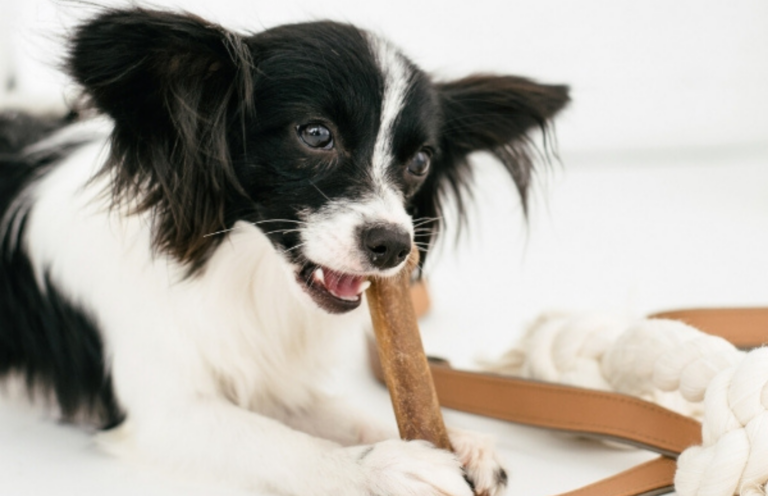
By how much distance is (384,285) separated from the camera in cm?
205

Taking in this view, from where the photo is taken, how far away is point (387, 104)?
2080 mm

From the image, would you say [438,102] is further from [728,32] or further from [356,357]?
[728,32]

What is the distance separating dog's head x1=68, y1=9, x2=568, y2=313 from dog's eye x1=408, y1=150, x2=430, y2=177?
24 millimetres

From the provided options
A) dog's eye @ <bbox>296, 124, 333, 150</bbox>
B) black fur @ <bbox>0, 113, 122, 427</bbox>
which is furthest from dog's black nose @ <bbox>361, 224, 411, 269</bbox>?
black fur @ <bbox>0, 113, 122, 427</bbox>

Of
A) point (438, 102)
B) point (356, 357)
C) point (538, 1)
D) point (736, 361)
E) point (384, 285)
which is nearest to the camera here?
point (736, 361)

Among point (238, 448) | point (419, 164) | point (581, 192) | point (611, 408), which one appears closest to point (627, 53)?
point (581, 192)

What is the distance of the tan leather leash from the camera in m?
2.01

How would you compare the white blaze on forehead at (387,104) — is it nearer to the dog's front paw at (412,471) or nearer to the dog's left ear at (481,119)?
the dog's left ear at (481,119)

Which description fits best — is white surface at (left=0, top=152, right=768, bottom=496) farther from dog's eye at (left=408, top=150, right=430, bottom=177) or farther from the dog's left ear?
dog's eye at (left=408, top=150, right=430, bottom=177)

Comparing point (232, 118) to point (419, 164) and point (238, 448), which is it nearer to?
point (419, 164)

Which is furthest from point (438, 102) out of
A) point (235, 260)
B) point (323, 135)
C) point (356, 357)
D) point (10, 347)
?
point (10, 347)

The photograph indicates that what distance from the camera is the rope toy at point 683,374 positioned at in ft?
5.62

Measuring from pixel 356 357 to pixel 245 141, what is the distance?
0.94 metres

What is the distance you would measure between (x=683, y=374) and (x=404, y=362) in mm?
594
